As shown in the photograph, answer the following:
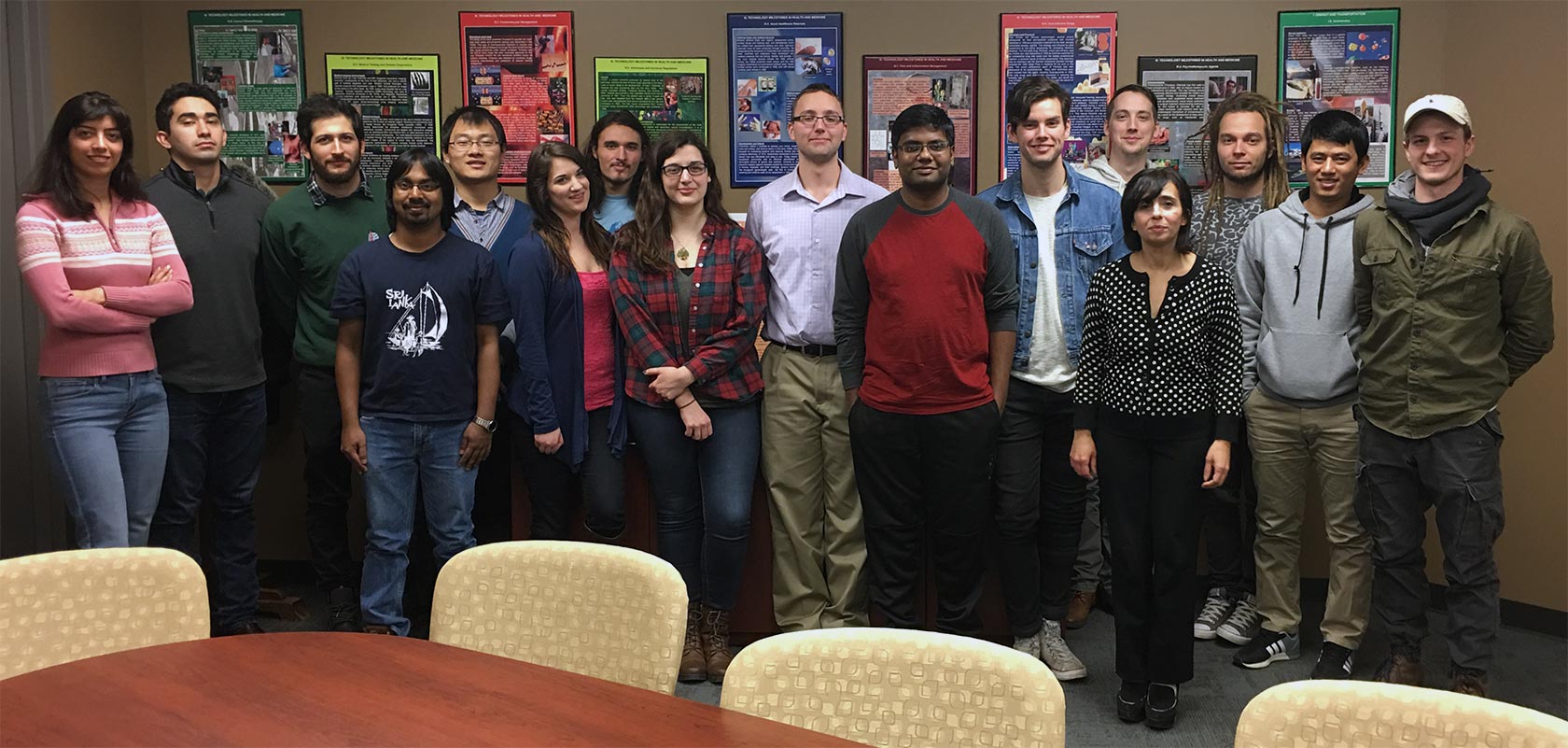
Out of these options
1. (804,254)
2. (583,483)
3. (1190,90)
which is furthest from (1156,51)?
(583,483)

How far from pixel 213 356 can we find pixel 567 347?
1070mm

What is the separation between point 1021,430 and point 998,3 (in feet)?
6.18

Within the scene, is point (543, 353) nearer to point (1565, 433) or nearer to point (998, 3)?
point (998, 3)

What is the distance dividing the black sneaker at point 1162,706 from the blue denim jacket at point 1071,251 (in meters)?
0.95

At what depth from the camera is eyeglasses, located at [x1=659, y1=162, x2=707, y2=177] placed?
336cm

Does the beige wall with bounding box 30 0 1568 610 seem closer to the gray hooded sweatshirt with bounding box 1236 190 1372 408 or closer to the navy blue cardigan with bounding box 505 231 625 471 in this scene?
the gray hooded sweatshirt with bounding box 1236 190 1372 408

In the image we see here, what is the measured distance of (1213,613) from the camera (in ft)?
12.7

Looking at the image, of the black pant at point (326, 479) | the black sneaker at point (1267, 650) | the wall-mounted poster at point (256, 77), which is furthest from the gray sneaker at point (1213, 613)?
the wall-mounted poster at point (256, 77)

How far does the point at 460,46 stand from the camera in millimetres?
4488

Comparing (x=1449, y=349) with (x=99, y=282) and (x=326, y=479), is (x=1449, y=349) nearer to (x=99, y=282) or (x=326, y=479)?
(x=326, y=479)

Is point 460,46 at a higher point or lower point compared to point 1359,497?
higher

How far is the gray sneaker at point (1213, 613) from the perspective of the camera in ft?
12.6

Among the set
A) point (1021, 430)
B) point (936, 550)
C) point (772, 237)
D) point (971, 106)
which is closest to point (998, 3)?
point (971, 106)

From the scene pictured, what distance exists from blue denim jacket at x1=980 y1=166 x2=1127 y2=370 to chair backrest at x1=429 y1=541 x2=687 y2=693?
5.89 feet
